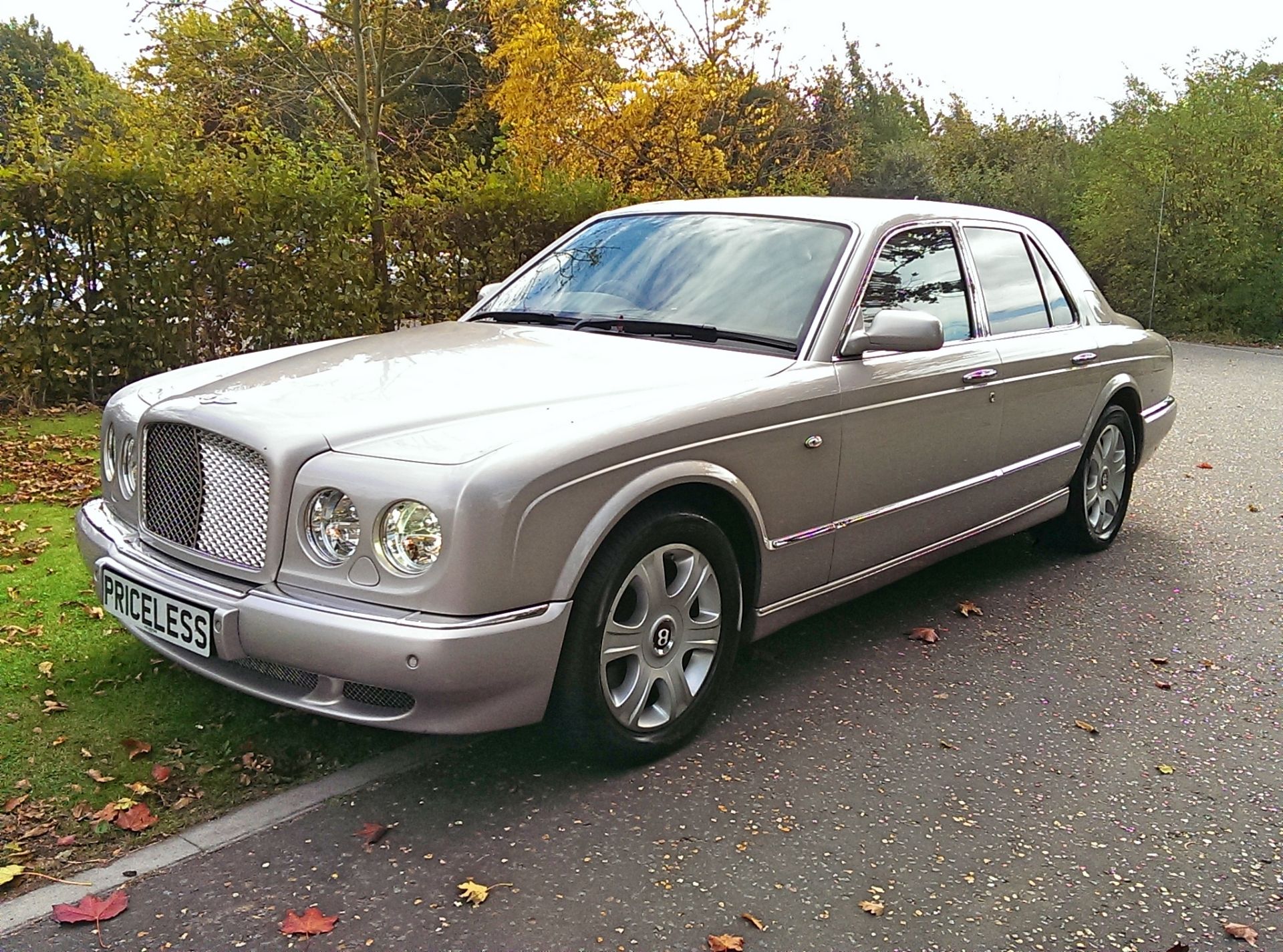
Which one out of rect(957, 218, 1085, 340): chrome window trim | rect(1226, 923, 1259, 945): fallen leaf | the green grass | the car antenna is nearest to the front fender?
the green grass

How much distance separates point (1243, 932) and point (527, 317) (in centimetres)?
315

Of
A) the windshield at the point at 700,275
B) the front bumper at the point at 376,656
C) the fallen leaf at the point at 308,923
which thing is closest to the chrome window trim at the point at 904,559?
the windshield at the point at 700,275

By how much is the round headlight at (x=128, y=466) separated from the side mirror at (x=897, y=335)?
2.33 m

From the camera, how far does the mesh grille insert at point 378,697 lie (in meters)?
3.02

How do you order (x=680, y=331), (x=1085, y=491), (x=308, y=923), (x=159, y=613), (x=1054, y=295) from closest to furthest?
(x=308, y=923)
(x=159, y=613)
(x=680, y=331)
(x=1054, y=295)
(x=1085, y=491)

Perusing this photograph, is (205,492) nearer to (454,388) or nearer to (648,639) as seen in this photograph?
(454,388)

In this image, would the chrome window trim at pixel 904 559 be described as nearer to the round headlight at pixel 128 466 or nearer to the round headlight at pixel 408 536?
the round headlight at pixel 408 536

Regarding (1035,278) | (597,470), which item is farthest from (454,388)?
(1035,278)

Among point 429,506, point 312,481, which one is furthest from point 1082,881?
point 312,481

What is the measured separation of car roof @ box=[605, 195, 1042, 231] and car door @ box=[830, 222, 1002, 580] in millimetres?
82

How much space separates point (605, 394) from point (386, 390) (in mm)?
648

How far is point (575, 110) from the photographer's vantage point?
18.0 metres

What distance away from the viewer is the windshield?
4.17 meters

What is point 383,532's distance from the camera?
2926mm
